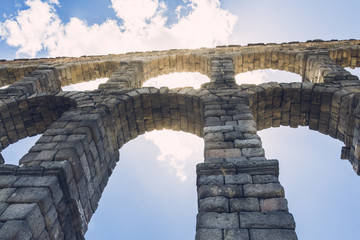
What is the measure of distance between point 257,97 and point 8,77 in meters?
10.2

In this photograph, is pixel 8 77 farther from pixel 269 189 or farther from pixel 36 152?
pixel 269 189

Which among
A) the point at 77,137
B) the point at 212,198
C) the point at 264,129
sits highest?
the point at 77,137

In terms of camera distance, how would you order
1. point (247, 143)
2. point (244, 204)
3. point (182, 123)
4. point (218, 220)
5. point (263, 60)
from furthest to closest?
point (263, 60) → point (182, 123) → point (247, 143) → point (244, 204) → point (218, 220)

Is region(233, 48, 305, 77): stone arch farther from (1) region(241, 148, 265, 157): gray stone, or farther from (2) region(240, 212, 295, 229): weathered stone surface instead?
(2) region(240, 212, 295, 229): weathered stone surface

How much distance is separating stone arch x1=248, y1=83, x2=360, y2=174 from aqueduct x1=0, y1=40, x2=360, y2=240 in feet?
0.08

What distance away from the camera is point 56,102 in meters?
8.73

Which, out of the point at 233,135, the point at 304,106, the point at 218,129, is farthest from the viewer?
the point at 304,106

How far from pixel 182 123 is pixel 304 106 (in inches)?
123

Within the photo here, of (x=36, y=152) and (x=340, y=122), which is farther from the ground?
(x=36, y=152)

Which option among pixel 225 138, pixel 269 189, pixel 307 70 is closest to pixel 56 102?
pixel 225 138

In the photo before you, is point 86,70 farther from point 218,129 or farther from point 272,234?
point 272,234

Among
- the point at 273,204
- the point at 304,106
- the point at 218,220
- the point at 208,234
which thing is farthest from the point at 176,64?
the point at 208,234

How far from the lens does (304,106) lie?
27.3 feet

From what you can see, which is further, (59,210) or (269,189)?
(59,210)
